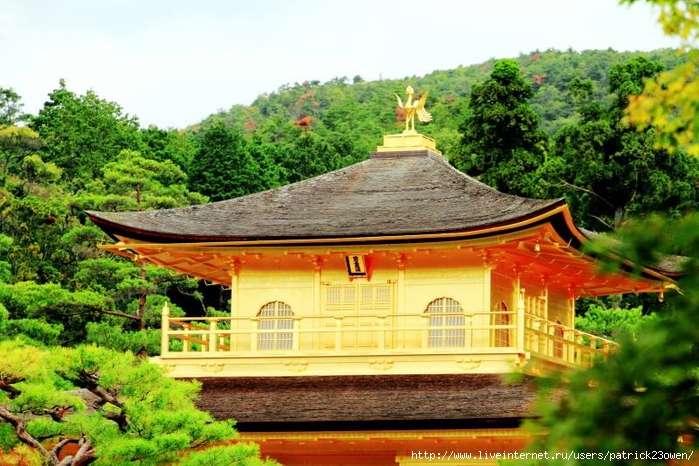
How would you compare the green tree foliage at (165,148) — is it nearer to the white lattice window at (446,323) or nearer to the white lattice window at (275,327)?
the white lattice window at (275,327)

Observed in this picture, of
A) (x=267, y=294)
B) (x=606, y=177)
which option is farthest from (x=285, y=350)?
(x=606, y=177)

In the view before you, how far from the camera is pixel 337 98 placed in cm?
8756

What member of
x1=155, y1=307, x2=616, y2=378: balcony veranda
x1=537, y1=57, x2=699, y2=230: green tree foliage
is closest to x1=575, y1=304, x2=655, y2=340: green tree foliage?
x1=537, y1=57, x2=699, y2=230: green tree foliage

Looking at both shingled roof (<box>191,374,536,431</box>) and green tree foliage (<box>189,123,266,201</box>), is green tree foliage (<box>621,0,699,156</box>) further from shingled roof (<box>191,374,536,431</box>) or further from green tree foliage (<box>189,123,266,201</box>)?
green tree foliage (<box>189,123,266,201</box>)

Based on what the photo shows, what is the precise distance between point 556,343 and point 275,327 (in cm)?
472

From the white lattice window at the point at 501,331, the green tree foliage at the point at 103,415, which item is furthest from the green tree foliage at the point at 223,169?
the green tree foliage at the point at 103,415

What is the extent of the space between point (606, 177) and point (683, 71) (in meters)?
31.0

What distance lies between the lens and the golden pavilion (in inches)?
734

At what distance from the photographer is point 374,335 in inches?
831

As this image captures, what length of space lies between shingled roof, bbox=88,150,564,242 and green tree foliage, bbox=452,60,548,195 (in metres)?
16.2

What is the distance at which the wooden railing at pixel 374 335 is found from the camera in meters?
19.8

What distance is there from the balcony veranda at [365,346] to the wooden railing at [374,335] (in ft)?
0.04

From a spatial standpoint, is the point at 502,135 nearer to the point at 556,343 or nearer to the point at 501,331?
the point at 556,343

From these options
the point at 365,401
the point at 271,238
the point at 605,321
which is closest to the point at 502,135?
the point at 605,321
